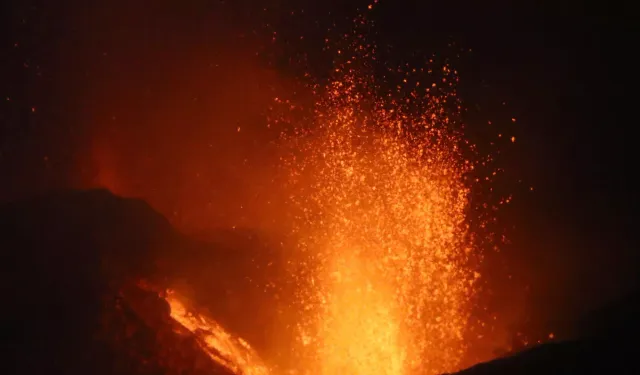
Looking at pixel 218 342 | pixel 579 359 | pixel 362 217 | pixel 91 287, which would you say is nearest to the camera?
pixel 579 359

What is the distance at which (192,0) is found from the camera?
12.7 m

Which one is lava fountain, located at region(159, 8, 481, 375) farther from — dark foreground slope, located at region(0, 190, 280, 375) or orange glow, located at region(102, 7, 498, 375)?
dark foreground slope, located at region(0, 190, 280, 375)

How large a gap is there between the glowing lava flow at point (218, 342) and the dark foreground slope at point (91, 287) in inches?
18.7

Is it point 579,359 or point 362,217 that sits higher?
point 362,217

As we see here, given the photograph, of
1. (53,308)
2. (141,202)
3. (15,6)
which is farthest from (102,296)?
(15,6)

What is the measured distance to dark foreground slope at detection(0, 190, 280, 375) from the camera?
9305 millimetres

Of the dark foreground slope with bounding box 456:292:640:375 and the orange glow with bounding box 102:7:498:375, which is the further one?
the orange glow with bounding box 102:7:498:375

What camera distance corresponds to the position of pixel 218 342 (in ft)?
39.2

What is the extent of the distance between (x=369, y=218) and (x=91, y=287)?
699 cm

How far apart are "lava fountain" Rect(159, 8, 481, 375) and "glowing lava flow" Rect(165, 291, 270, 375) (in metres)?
1.26

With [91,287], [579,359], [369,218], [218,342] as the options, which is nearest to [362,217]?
[369,218]

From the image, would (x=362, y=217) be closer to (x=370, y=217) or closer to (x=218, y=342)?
(x=370, y=217)

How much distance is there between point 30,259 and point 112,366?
293cm

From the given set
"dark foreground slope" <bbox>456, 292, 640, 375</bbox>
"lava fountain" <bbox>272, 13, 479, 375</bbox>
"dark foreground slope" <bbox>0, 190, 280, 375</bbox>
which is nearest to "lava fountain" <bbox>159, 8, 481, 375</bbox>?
"lava fountain" <bbox>272, 13, 479, 375</bbox>
